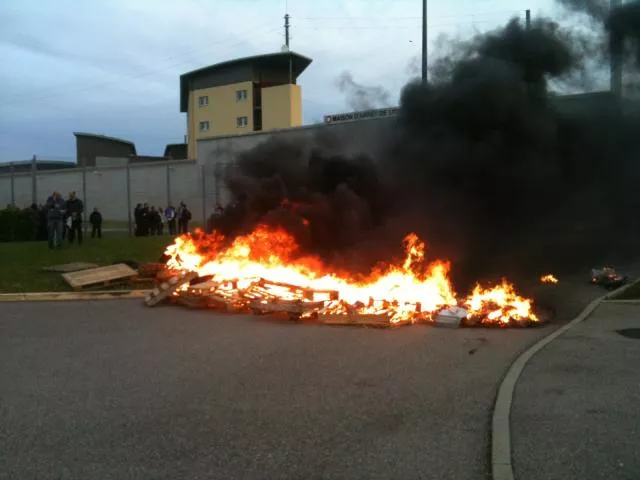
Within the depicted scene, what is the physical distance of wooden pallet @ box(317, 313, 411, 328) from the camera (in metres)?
8.18

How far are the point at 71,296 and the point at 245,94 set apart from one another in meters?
41.9

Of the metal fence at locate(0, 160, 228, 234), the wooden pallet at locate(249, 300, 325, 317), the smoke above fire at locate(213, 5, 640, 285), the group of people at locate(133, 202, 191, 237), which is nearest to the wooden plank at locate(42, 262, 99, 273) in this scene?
the smoke above fire at locate(213, 5, 640, 285)

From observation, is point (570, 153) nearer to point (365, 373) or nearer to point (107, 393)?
point (365, 373)

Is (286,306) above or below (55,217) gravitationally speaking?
below

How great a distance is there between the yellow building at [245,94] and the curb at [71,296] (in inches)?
1472

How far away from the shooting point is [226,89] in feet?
171

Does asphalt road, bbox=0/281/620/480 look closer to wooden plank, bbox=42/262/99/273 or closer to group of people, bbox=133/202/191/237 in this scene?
wooden plank, bbox=42/262/99/273

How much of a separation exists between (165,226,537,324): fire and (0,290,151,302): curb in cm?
95

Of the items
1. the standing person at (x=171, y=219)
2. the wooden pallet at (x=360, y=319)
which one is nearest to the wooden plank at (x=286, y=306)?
the wooden pallet at (x=360, y=319)

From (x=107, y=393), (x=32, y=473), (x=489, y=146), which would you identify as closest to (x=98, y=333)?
(x=107, y=393)

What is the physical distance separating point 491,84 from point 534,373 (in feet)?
19.7

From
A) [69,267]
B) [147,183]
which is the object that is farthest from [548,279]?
[147,183]

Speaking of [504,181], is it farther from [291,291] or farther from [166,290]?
[166,290]

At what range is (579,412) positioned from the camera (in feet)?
15.1
